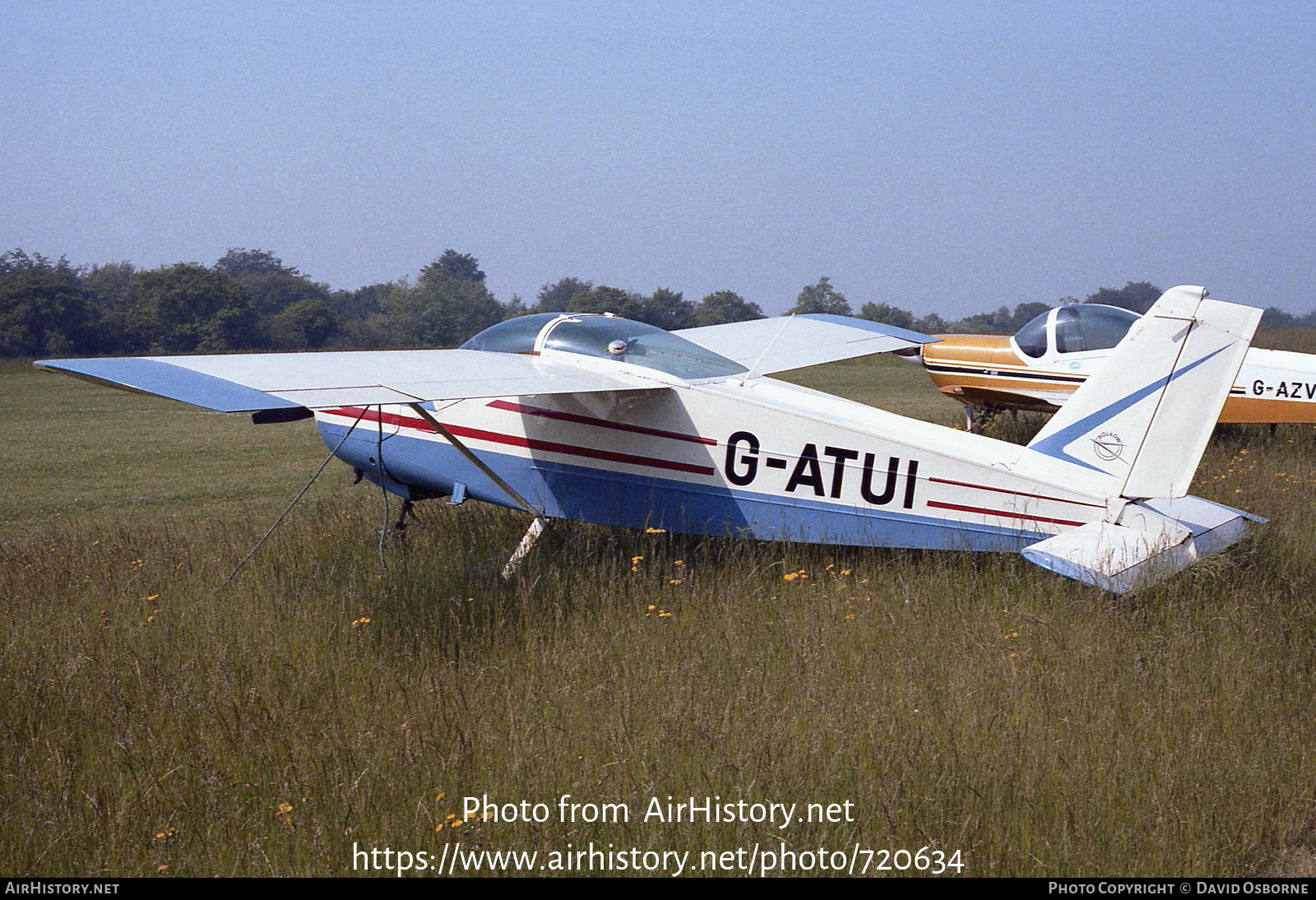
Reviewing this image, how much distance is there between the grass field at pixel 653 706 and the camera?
3162mm

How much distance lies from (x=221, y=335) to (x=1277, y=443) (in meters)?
44.4

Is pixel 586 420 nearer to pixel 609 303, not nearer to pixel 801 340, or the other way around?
pixel 801 340

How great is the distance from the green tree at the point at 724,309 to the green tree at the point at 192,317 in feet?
74.4

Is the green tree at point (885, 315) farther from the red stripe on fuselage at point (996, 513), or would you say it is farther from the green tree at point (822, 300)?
the red stripe on fuselage at point (996, 513)

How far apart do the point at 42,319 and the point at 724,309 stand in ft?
109

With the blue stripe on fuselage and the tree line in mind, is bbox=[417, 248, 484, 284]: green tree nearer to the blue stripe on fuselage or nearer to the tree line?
the tree line

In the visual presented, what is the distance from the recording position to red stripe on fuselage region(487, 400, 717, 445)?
577cm

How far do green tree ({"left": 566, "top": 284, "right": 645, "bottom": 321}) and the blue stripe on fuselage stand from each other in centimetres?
2581

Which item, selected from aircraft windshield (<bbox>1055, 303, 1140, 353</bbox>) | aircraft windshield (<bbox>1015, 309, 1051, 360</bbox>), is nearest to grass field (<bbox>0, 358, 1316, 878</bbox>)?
aircraft windshield (<bbox>1055, 303, 1140, 353</bbox>)

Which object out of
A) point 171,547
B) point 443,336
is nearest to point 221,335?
point 443,336

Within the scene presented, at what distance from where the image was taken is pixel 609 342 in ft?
20.3

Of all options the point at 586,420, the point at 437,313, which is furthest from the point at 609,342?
the point at 437,313

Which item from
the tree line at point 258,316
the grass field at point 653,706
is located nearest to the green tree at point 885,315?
the tree line at point 258,316
